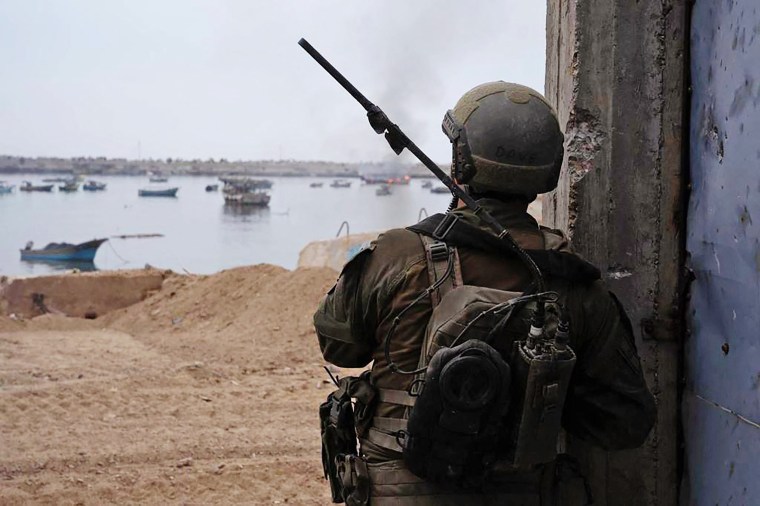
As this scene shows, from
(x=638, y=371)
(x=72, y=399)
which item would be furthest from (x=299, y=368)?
(x=638, y=371)

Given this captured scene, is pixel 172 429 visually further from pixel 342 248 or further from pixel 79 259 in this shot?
pixel 79 259

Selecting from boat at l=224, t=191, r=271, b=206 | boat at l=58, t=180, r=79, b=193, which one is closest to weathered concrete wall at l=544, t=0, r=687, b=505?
boat at l=224, t=191, r=271, b=206

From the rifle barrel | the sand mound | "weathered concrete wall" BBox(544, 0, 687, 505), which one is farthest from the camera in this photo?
the sand mound

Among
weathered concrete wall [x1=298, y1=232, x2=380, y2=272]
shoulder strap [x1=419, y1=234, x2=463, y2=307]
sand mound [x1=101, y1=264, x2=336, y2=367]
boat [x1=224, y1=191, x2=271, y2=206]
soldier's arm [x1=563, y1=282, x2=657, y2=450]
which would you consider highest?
shoulder strap [x1=419, y1=234, x2=463, y2=307]

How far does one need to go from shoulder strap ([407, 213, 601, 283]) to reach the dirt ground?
323 centimetres

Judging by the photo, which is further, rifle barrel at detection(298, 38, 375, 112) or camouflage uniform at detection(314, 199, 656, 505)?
rifle barrel at detection(298, 38, 375, 112)

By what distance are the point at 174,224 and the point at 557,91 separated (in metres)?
48.4

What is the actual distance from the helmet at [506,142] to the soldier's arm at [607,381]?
0.33 m

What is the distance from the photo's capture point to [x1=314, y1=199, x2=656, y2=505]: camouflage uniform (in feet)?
7.44

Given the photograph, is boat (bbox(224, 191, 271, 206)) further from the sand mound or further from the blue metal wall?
the blue metal wall

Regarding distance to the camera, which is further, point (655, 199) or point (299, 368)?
point (299, 368)

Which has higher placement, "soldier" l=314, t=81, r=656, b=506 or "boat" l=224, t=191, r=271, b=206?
"soldier" l=314, t=81, r=656, b=506

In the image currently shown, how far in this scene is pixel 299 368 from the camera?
9.03 metres

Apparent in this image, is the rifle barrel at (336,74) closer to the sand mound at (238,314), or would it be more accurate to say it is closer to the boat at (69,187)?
the sand mound at (238,314)
